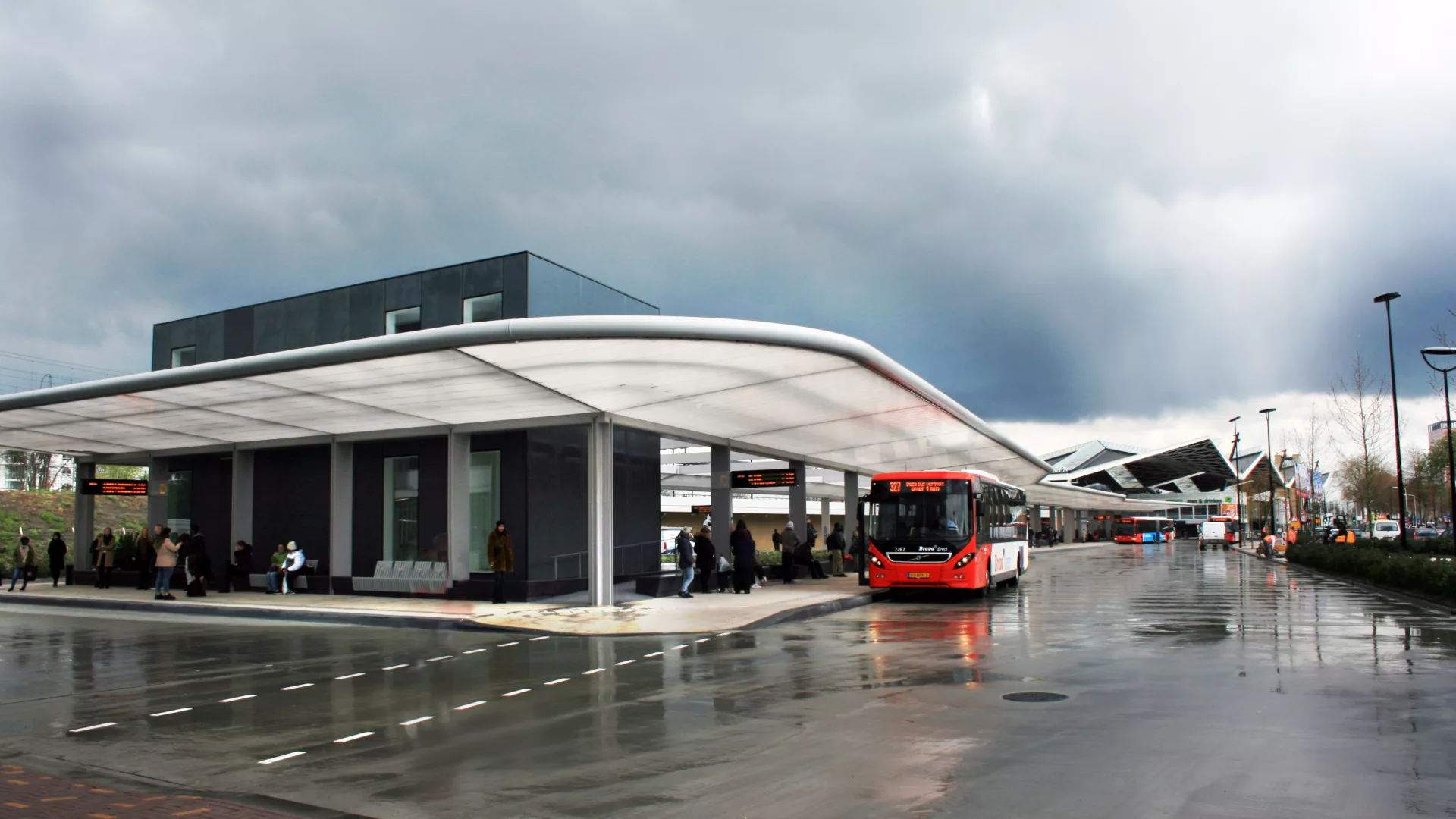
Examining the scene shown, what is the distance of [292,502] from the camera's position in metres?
25.9

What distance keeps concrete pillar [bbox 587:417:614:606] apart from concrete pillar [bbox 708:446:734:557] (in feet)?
20.6

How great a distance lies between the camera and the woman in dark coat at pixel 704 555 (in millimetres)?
24703

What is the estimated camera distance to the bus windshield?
23234 mm

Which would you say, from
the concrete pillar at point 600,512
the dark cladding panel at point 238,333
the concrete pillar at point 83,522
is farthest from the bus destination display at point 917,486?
the concrete pillar at point 83,522

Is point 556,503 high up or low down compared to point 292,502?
down

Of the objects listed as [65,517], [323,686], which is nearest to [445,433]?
[323,686]

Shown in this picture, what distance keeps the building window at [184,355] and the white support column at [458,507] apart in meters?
13.0

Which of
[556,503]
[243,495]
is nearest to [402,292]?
[243,495]

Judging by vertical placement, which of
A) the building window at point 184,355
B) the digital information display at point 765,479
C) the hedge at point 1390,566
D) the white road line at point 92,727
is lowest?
the hedge at point 1390,566

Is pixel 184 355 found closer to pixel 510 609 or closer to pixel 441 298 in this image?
pixel 441 298

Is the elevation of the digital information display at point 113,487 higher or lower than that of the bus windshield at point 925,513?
higher

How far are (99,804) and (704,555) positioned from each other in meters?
18.9

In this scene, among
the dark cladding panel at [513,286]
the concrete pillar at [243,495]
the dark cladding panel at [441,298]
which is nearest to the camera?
the dark cladding panel at [513,286]

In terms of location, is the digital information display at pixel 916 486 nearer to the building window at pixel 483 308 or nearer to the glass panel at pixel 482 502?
the glass panel at pixel 482 502
